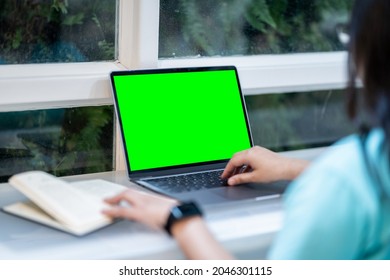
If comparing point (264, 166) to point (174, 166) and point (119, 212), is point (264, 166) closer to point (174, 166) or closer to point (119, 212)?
point (174, 166)

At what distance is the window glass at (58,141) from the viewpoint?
1599 millimetres

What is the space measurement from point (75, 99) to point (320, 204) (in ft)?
2.78

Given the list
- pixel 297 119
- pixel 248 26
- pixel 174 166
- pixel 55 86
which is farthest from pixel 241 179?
pixel 297 119

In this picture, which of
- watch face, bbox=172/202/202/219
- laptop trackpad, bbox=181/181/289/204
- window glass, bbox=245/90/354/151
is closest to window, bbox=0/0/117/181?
laptop trackpad, bbox=181/181/289/204

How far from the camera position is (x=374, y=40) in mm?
857

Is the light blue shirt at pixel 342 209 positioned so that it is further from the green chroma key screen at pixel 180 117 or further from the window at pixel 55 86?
the window at pixel 55 86

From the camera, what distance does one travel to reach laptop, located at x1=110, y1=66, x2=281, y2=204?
1.50 m

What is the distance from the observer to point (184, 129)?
63.5 inches

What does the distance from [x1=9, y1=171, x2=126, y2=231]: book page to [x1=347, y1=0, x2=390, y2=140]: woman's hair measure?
0.52 m

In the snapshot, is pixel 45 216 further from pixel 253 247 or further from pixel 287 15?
pixel 287 15

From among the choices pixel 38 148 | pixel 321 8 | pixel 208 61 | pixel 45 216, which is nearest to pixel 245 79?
pixel 208 61

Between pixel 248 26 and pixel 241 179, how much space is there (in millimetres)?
607

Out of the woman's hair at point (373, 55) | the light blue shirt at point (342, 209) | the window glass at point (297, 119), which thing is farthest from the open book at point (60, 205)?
the window glass at point (297, 119)

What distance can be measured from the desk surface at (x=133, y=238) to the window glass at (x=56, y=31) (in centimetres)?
36
